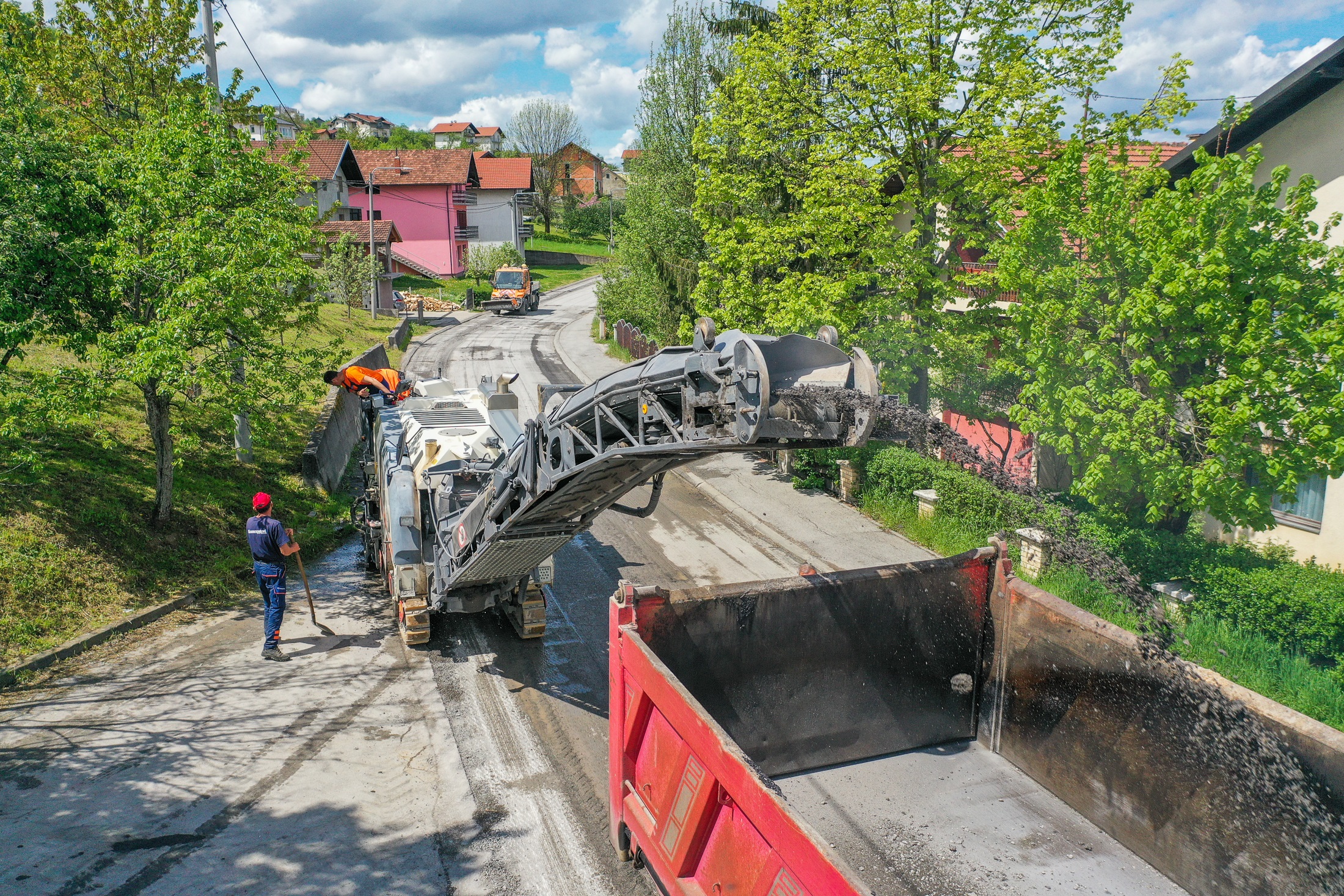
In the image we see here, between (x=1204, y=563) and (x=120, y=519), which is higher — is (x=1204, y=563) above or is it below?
below

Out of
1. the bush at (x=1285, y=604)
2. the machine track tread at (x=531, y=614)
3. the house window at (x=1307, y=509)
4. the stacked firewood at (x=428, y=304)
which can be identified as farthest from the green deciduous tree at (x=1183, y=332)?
the stacked firewood at (x=428, y=304)

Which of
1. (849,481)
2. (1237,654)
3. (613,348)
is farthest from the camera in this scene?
(613,348)

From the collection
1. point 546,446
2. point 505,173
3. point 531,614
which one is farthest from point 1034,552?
point 505,173

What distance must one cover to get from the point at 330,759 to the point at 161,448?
18.9 feet

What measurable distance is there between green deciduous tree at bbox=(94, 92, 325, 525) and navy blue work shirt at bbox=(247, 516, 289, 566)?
1878 mm

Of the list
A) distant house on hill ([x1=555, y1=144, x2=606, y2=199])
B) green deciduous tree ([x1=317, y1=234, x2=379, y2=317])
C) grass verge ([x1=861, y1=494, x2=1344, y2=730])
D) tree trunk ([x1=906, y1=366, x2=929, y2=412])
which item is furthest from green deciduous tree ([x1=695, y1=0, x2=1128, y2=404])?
distant house on hill ([x1=555, y1=144, x2=606, y2=199])

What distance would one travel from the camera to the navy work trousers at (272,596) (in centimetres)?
900

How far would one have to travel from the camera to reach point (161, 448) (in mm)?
10797

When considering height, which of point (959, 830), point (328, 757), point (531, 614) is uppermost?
point (531, 614)

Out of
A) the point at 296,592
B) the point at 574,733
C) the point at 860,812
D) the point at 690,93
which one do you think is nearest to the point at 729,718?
the point at 860,812

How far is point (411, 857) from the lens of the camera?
5.98 meters

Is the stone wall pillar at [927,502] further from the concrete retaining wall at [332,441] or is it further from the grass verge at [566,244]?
the grass verge at [566,244]

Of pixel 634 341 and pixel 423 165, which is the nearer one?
pixel 634 341

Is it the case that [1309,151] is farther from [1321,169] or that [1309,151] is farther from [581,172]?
[581,172]
